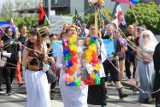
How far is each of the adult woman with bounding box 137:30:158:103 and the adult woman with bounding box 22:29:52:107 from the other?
12.0ft

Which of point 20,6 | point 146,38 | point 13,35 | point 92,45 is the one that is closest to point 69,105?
point 92,45

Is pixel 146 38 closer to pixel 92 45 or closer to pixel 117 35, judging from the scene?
pixel 117 35

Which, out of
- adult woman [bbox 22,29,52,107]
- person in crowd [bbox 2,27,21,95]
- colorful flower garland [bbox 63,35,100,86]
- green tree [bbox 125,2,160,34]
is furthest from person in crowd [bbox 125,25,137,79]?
green tree [bbox 125,2,160,34]

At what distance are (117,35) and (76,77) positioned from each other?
4.98 m

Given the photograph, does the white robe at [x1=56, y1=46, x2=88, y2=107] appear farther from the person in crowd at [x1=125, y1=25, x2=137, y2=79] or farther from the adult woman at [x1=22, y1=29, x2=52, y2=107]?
the person in crowd at [x1=125, y1=25, x2=137, y2=79]

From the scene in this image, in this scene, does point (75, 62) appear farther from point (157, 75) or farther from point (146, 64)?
point (146, 64)

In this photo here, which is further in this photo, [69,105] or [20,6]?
[20,6]

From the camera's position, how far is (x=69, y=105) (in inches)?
295

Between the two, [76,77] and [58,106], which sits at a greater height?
[76,77]

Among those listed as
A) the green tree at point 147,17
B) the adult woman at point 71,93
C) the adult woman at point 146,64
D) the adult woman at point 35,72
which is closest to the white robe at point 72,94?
the adult woman at point 71,93

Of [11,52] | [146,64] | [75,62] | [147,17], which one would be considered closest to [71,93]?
[75,62]

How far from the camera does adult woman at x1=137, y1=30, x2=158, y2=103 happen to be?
34.5ft

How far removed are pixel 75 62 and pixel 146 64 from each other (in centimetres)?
383

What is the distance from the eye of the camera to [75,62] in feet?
24.5
